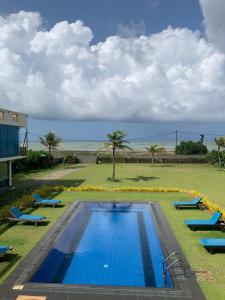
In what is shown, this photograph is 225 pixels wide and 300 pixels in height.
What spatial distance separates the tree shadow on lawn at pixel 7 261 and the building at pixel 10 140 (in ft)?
44.5

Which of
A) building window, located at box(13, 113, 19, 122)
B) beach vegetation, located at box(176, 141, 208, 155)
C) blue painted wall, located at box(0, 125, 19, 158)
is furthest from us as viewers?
beach vegetation, located at box(176, 141, 208, 155)

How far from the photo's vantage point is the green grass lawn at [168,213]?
1282cm

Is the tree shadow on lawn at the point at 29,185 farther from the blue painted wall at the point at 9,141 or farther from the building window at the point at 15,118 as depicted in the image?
the building window at the point at 15,118

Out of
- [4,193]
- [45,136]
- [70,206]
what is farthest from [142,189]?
[45,136]

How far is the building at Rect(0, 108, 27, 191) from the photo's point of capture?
89.4 ft

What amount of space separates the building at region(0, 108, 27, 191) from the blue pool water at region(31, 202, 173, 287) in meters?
9.15

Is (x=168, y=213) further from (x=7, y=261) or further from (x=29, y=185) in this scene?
(x=29, y=185)

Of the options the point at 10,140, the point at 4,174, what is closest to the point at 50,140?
the point at 4,174

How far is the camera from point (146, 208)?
2361cm

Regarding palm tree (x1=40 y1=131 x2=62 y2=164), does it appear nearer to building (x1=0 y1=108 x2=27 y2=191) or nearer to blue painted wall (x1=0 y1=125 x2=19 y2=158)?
building (x1=0 y1=108 x2=27 y2=191)

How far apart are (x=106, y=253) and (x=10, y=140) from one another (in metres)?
16.6

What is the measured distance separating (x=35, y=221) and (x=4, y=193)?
35.8ft

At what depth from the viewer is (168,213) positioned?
21547mm

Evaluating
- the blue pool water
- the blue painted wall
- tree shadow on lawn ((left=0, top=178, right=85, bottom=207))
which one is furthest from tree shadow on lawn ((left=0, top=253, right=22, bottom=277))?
the blue painted wall
